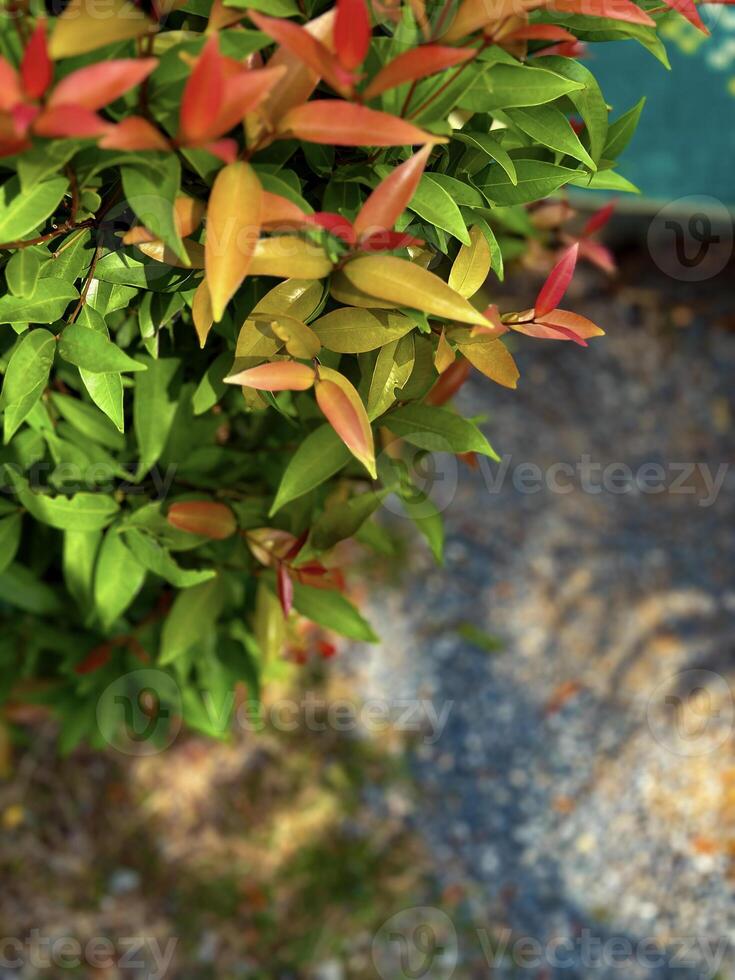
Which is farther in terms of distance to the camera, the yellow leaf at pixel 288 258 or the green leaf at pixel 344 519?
the green leaf at pixel 344 519

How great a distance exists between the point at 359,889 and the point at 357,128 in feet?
6.55

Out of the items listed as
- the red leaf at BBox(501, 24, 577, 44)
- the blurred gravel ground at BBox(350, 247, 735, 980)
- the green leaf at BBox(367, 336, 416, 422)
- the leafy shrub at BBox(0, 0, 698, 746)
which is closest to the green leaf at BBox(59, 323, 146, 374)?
the leafy shrub at BBox(0, 0, 698, 746)

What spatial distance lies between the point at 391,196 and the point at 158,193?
0.19m

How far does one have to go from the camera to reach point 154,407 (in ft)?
3.86

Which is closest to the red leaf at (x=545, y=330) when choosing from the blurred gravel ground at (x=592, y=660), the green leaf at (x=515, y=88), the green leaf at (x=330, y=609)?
the green leaf at (x=515, y=88)

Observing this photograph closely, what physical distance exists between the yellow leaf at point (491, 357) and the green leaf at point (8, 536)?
2.22 feet

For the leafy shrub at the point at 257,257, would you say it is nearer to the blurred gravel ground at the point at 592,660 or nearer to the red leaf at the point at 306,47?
the red leaf at the point at 306,47

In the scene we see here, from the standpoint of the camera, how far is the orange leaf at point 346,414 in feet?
2.58

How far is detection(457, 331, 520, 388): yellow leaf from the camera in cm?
91

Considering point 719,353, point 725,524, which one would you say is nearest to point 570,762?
point 725,524

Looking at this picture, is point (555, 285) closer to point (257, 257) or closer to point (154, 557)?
point (257, 257)

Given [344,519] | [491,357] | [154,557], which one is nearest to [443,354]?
[491,357]

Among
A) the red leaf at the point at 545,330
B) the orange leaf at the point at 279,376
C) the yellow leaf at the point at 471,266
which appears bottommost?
the orange leaf at the point at 279,376

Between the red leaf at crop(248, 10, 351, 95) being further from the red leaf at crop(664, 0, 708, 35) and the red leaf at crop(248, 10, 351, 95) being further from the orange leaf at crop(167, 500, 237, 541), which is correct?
the orange leaf at crop(167, 500, 237, 541)
